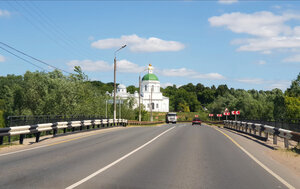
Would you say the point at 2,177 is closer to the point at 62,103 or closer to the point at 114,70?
the point at 114,70

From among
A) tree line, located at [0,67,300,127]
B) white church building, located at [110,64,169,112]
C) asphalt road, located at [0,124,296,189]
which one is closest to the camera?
asphalt road, located at [0,124,296,189]

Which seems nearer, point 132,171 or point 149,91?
point 132,171

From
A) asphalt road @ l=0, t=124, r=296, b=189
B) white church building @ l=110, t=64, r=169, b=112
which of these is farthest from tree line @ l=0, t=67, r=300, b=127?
white church building @ l=110, t=64, r=169, b=112

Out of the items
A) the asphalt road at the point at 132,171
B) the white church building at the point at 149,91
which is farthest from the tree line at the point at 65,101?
the white church building at the point at 149,91

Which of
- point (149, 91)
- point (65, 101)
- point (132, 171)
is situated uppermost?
point (149, 91)

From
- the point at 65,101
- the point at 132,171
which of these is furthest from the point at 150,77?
the point at 132,171

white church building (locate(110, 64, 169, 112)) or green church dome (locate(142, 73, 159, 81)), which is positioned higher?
green church dome (locate(142, 73, 159, 81))

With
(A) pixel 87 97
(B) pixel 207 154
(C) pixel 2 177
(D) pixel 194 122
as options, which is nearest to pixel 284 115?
(D) pixel 194 122

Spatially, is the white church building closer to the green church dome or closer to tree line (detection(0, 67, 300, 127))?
the green church dome

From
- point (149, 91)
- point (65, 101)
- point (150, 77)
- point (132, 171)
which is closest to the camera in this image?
point (132, 171)

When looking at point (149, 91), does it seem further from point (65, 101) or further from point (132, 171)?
point (132, 171)

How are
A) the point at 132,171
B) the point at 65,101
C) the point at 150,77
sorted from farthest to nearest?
the point at 150,77 → the point at 65,101 → the point at 132,171

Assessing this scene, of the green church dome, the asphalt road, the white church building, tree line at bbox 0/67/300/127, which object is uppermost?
the green church dome

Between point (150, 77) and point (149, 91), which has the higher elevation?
point (150, 77)
